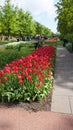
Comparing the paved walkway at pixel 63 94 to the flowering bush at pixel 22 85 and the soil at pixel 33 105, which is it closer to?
the soil at pixel 33 105

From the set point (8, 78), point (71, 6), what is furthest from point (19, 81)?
point (71, 6)

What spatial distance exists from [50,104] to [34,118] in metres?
0.89

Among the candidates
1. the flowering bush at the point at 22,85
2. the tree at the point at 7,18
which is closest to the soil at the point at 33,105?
the flowering bush at the point at 22,85

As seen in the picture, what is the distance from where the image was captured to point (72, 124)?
4305mm

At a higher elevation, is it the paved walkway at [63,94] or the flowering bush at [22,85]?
the flowering bush at [22,85]

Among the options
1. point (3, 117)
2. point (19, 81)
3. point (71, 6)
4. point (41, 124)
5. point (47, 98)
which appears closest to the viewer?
point (41, 124)

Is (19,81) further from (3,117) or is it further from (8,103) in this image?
(3,117)

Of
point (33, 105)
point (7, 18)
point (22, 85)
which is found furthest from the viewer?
point (7, 18)

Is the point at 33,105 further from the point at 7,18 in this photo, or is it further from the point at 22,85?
the point at 7,18

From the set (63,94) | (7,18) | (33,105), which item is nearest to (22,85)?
(33,105)

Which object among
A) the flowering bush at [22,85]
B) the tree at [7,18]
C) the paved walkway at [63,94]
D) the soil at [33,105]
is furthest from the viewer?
the tree at [7,18]

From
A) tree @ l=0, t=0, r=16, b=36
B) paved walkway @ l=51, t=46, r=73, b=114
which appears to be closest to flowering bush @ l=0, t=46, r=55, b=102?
paved walkway @ l=51, t=46, r=73, b=114

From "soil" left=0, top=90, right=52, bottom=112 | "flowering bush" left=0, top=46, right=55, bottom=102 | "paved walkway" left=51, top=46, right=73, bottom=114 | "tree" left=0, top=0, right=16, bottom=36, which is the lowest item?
"paved walkway" left=51, top=46, right=73, bottom=114

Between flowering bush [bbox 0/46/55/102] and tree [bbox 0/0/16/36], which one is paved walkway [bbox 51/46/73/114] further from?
tree [bbox 0/0/16/36]
